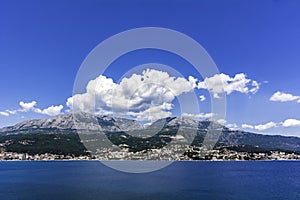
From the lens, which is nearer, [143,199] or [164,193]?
[143,199]

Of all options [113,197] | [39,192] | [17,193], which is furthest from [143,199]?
[17,193]

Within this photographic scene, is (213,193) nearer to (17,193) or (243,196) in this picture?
(243,196)

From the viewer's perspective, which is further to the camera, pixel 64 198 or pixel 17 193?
pixel 17 193

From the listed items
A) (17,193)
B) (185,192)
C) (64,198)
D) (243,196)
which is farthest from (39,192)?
(243,196)

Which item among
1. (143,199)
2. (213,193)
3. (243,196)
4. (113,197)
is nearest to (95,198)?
(113,197)

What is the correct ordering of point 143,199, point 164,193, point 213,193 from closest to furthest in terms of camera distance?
point 143,199 < point 164,193 < point 213,193

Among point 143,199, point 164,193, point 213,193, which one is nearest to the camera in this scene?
point 143,199

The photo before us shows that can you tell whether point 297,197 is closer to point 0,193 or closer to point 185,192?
point 185,192

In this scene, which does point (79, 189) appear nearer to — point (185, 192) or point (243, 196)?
point (185, 192)
